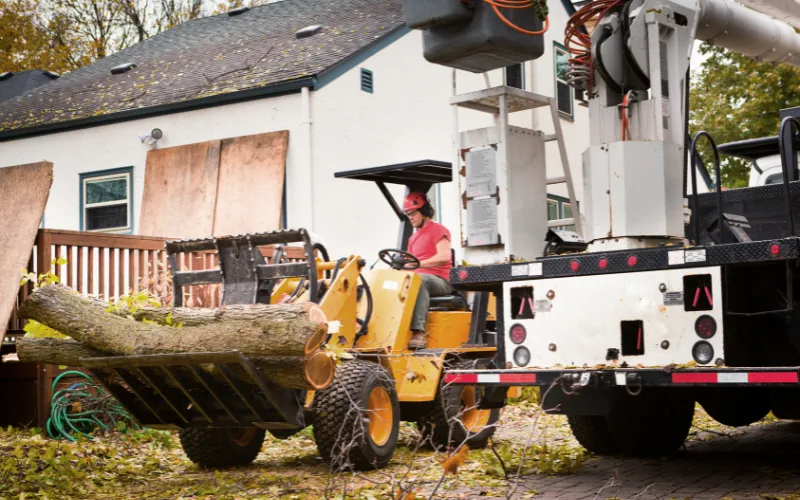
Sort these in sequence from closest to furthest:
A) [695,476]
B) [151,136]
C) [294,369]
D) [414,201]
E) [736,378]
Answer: [736,378], [294,369], [695,476], [414,201], [151,136]

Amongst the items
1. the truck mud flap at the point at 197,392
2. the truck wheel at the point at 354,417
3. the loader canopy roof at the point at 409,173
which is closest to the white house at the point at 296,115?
the loader canopy roof at the point at 409,173

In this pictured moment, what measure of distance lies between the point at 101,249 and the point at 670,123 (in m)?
6.31

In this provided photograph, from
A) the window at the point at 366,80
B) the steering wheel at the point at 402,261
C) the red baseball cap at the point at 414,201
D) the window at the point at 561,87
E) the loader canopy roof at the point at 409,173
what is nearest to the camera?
the steering wheel at the point at 402,261

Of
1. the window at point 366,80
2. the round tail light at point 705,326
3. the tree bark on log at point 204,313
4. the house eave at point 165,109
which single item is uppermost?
the window at point 366,80

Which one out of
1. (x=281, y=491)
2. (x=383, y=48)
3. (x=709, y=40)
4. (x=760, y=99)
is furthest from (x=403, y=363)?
(x=760, y=99)

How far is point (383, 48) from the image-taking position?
59.0 feet

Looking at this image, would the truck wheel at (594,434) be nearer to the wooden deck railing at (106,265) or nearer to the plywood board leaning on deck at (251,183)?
the wooden deck railing at (106,265)

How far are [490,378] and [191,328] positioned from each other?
6.42 feet

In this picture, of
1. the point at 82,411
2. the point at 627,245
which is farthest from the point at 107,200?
the point at 627,245

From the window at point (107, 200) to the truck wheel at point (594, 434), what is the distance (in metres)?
11.3

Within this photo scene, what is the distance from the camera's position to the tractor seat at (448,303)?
31.5ft

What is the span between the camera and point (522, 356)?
23.8ft

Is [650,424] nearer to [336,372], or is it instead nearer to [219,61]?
[336,372]

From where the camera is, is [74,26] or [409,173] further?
[74,26]
